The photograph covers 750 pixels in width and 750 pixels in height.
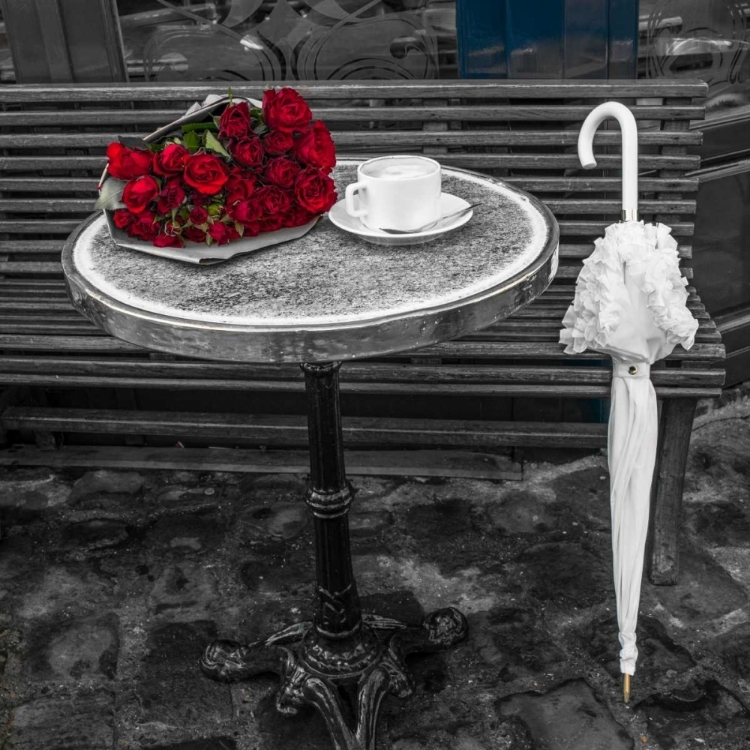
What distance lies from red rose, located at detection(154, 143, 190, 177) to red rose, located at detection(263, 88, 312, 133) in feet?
0.59

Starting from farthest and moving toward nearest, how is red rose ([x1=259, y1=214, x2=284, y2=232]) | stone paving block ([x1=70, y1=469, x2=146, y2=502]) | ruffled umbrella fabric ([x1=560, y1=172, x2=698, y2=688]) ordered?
stone paving block ([x1=70, y1=469, x2=146, y2=502]) < ruffled umbrella fabric ([x1=560, y1=172, x2=698, y2=688]) < red rose ([x1=259, y1=214, x2=284, y2=232])

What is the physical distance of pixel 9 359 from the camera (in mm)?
2941

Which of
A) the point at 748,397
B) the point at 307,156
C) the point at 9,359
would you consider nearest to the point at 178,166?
the point at 307,156

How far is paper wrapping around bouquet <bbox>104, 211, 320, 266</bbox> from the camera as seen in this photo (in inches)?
76.1

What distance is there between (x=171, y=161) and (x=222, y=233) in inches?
6.5

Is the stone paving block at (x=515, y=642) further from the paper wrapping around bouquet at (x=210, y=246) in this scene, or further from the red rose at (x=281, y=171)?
the red rose at (x=281, y=171)

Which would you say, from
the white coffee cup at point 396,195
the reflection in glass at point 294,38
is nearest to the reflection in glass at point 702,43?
the reflection in glass at point 294,38

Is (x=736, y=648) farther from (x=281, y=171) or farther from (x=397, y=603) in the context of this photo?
(x=281, y=171)

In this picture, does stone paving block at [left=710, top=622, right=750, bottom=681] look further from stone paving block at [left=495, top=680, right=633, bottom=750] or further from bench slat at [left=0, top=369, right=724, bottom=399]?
bench slat at [left=0, top=369, right=724, bottom=399]

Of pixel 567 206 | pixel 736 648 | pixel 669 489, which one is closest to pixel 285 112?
pixel 567 206

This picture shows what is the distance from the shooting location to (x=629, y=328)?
2189mm

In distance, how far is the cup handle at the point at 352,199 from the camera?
1998mm

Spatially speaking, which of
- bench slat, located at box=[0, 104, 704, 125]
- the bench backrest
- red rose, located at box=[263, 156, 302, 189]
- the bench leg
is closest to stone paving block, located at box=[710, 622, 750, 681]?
the bench leg

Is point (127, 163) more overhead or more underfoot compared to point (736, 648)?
more overhead
